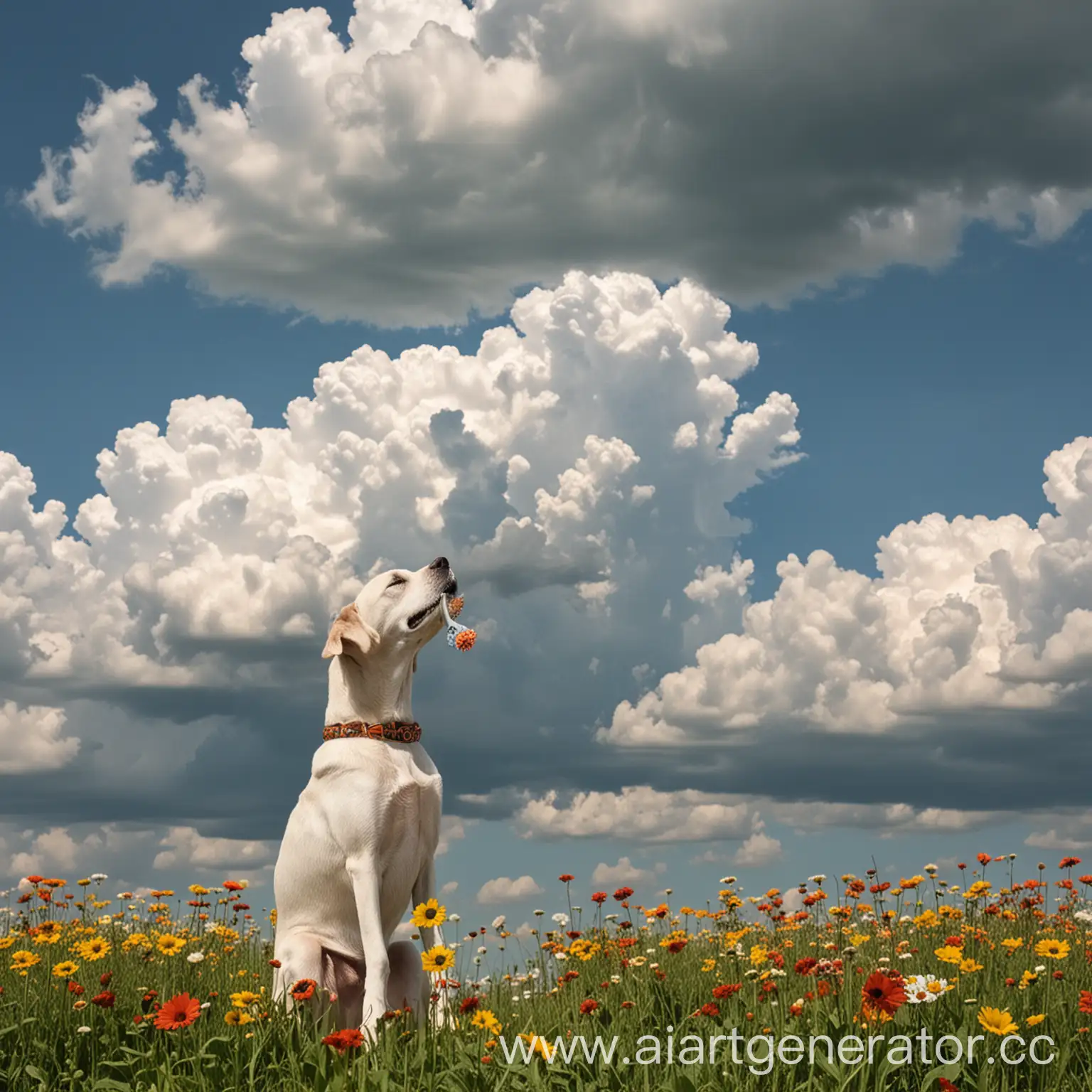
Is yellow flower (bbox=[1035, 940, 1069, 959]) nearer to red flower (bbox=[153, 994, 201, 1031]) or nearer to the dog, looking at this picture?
the dog

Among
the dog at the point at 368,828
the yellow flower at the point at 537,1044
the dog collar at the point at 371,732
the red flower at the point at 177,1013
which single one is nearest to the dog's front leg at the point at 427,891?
the dog at the point at 368,828

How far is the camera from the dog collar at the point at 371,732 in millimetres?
7477

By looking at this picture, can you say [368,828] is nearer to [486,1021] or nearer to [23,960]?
[486,1021]

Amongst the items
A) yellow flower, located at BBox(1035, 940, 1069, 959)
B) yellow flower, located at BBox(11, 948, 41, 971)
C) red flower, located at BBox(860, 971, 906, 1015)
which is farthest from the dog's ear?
yellow flower, located at BBox(1035, 940, 1069, 959)

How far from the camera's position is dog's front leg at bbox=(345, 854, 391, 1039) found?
672cm

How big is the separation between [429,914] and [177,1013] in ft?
5.44

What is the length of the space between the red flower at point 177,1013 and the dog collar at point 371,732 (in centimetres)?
210

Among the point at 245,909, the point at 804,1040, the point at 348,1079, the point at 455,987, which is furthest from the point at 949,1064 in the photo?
the point at 245,909

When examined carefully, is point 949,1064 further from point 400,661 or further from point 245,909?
point 245,909

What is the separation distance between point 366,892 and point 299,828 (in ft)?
2.14

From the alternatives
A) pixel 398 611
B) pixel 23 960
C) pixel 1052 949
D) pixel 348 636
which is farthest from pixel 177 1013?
pixel 1052 949

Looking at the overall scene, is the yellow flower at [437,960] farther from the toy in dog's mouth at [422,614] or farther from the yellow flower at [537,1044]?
the toy in dog's mouth at [422,614]

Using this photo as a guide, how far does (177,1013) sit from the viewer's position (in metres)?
5.55

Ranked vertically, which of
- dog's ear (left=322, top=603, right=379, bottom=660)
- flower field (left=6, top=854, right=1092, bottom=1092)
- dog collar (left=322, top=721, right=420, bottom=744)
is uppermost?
dog's ear (left=322, top=603, right=379, bottom=660)
